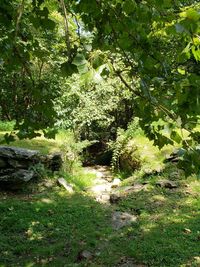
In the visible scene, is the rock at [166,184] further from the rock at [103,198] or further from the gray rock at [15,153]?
the gray rock at [15,153]

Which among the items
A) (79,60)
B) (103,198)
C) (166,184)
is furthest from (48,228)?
(79,60)

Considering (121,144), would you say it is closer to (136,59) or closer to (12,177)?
(12,177)

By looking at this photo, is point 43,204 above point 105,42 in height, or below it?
below

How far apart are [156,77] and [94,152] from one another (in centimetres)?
1317

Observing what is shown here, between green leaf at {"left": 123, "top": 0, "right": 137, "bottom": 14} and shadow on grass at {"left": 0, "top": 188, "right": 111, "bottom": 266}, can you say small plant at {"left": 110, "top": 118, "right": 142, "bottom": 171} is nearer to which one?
shadow on grass at {"left": 0, "top": 188, "right": 111, "bottom": 266}

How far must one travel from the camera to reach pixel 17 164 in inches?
352

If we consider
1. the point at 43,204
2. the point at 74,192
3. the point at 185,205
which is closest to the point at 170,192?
the point at 185,205

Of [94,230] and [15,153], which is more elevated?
[15,153]

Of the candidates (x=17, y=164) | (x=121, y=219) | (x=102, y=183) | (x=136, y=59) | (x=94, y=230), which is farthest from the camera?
(x=102, y=183)

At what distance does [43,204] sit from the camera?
25.7 feet

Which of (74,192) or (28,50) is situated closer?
(28,50)

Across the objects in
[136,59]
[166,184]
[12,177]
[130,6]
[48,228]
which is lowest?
[48,228]

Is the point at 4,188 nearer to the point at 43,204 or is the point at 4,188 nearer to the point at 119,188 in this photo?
the point at 43,204

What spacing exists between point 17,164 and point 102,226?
2.99 meters
